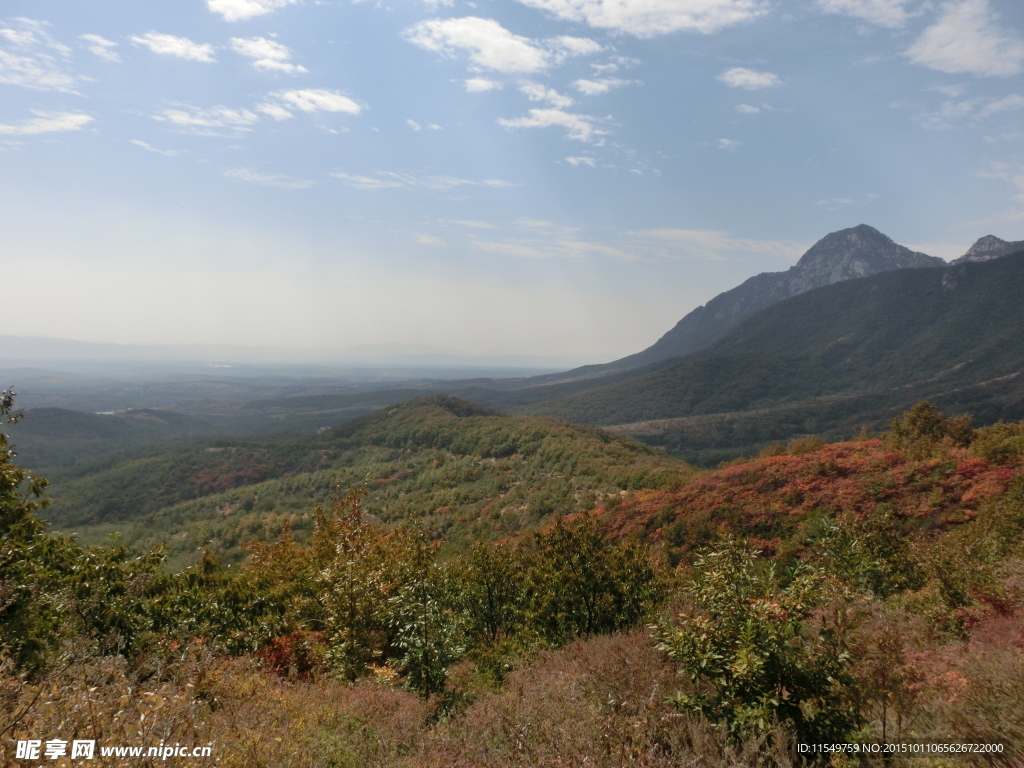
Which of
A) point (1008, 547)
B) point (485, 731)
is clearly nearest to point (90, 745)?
point (485, 731)

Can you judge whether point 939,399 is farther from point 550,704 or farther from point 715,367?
point 550,704

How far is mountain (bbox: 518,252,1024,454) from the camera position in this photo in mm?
89625

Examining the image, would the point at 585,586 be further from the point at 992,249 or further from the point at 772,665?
the point at 992,249

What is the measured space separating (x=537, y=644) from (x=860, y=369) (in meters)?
152

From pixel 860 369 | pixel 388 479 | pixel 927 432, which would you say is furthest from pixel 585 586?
pixel 860 369

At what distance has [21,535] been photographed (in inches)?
311

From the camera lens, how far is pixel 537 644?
9133 mm

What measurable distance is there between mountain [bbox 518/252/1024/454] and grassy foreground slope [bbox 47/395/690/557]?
4319 cm

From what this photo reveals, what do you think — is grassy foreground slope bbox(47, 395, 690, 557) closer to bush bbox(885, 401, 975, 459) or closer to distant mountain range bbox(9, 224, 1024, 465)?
bush bbox(885, 401, 975, 459)

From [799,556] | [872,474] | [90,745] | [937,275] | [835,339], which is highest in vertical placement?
[937,275]

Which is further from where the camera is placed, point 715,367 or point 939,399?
point 715,367

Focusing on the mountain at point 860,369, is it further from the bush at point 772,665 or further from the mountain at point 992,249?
the bush at point 772,665

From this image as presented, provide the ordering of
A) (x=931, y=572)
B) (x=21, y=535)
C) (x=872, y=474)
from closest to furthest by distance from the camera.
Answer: (x=21, y=535) → (x=931, y=572) → (x=872, y=474)

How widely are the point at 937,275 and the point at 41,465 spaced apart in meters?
237
